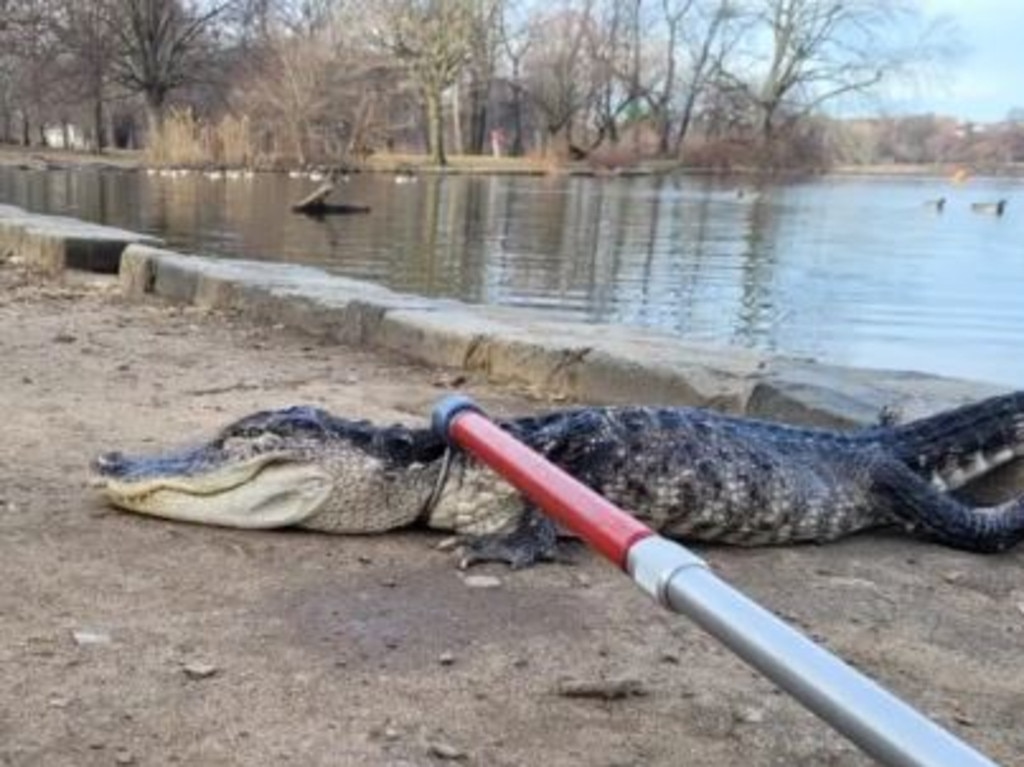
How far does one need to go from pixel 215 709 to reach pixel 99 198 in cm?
2673

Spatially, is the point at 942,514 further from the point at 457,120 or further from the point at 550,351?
the point at 457,120

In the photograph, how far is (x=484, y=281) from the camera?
15.0 meters

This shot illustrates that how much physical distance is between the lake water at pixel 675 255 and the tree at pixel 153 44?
85.2 feet

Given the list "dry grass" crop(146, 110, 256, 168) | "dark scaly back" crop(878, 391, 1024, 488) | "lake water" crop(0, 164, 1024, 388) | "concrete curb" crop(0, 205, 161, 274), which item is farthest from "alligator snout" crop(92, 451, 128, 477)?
"dry grass" crop(146, 110, 256, 168)

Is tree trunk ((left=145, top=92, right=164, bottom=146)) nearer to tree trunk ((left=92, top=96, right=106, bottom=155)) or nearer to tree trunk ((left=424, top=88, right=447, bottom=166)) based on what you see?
tree trunk ((left=92, top=96, right=106, bottom=155))

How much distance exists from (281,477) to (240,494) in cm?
14

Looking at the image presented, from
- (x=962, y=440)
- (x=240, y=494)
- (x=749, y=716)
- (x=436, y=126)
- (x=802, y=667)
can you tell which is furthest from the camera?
A: (x=436, y=126)

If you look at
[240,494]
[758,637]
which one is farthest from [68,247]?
[758,637]

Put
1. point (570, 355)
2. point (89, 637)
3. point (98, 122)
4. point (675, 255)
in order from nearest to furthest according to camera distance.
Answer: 1. point (89, 637)
2. point (570, 355)
3. point (675, 255)
4. point (98, 122)

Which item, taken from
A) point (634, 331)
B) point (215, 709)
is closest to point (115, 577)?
point (215, 709)

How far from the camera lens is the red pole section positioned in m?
1.94

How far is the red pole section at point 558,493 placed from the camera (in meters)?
1.94

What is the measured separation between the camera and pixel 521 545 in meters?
4.02

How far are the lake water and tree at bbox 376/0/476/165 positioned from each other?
28.6 m
